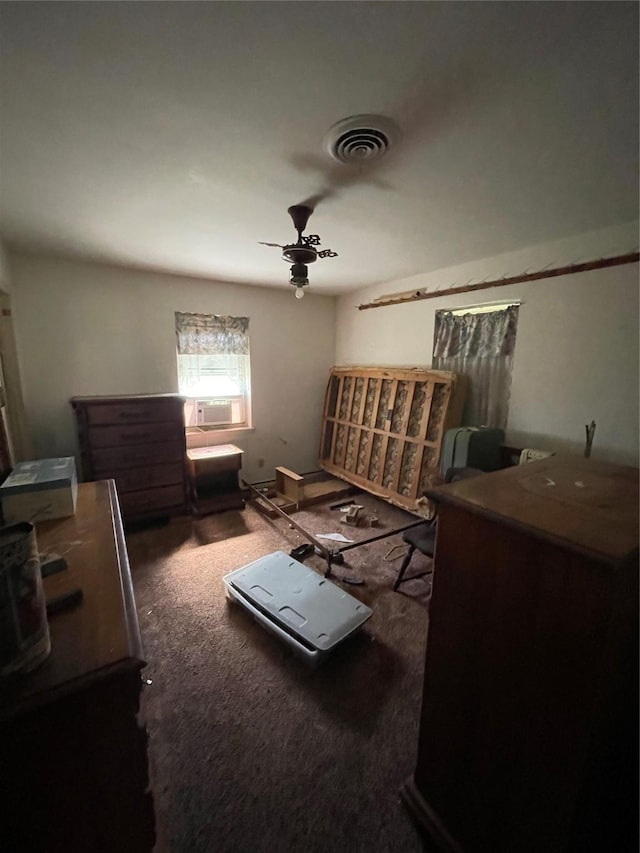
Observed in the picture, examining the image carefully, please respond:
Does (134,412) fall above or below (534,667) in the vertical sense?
above

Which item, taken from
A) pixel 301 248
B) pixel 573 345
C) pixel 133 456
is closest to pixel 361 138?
pixel 301 248

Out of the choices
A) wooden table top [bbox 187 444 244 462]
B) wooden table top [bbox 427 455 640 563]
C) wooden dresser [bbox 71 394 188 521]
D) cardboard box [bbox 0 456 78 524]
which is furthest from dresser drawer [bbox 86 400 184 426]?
wooden table top [bbox 427 455 640 563]

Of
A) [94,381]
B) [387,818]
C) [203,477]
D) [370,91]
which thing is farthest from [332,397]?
[387,818]

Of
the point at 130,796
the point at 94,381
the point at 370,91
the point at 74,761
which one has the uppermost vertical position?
the point at 370,91

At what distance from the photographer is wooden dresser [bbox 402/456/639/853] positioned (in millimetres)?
727

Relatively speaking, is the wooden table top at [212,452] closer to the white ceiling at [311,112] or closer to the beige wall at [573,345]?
the white ceiling at [311,112]

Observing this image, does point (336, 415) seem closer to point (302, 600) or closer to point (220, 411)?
point (220, 411)

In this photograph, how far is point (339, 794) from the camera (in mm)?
1243

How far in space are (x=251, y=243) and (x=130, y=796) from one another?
2756 mm

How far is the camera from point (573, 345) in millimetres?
2404

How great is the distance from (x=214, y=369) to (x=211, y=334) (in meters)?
0.38

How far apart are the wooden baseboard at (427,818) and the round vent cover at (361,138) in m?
2.37

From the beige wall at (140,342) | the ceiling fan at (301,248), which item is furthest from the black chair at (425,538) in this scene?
the beige wall at (140,342)

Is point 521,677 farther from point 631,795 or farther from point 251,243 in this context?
point 251,243
